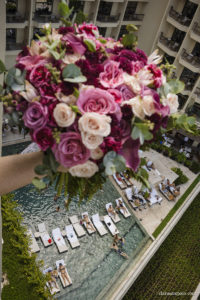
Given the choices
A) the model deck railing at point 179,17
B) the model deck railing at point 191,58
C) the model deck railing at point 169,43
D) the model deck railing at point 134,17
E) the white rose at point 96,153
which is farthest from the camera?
the model deck railing at point 134,17

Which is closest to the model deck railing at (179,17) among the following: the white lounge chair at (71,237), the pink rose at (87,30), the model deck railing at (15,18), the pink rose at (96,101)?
the model deck railing at (15,18)

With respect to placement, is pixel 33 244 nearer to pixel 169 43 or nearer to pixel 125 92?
pixel 125 92

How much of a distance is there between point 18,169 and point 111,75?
4.83ft

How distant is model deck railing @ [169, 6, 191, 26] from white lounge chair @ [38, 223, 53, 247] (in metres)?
15.9

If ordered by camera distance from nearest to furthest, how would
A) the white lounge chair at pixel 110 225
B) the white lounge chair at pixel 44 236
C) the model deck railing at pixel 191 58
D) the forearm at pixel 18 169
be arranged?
the forearm at pixel 18 169 → the white lounge chair at pixel 44 236 → the white lounge chair at pixel 110 225 → the model deck railing at pixel 191 58

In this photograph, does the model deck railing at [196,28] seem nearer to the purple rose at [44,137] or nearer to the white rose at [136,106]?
the white rose at [136,106]

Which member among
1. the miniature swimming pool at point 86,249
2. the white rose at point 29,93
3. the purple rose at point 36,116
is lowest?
the miniature swimming pool at point 86,249

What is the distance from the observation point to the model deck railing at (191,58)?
18.8m

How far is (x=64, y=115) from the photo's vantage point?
254 cm

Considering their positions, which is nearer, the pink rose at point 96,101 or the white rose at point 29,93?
the pink rose at point 96,101

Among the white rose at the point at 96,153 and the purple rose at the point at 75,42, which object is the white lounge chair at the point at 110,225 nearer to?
the white rose at the point at 96,153

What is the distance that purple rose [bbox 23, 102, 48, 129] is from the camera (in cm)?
261

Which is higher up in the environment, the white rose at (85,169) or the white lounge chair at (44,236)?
the white rose at (85,169)

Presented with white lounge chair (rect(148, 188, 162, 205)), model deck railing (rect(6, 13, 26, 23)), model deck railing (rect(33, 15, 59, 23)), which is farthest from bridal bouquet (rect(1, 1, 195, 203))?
white lounge chair (rect(148, 188, 162, 205))
